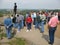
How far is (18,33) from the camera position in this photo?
1927cm

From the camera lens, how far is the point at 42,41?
1501cm

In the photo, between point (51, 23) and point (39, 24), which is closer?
point (51, 23)

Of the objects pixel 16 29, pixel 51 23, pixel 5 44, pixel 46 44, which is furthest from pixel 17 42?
pixel 16 29

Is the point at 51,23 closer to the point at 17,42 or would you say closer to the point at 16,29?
the point at 17,42

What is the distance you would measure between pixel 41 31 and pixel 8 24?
369 centimetres

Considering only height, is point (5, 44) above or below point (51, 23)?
below

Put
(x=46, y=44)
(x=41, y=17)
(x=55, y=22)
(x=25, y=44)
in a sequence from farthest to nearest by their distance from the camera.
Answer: (x=41, y=17) < (x=25, y=44) < (x=46, y=44) < (x=55, y=22)

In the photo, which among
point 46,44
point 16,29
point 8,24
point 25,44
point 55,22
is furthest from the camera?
point 16,29

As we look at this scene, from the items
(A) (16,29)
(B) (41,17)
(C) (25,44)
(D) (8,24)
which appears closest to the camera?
(C) (25,44)

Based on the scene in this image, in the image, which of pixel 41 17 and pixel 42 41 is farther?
pixel 41 17

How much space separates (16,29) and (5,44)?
5.84m

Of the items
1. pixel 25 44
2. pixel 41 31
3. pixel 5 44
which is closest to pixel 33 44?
pixel 25 44

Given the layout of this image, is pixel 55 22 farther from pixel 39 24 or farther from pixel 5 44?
pixel 39 24

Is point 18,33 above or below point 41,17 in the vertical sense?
below
